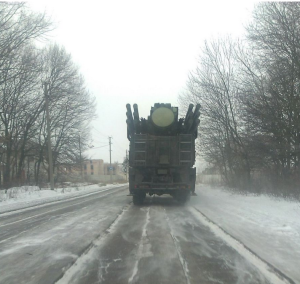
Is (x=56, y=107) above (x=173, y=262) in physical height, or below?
above

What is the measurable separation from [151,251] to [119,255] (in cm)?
64

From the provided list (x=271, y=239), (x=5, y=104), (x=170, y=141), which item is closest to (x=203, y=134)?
(x=170, y=141)

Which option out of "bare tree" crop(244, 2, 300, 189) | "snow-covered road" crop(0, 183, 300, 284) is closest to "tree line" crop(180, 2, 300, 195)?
"bare tree" crop(244, 2, 300, 189)

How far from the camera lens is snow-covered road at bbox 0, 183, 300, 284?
4.86 m

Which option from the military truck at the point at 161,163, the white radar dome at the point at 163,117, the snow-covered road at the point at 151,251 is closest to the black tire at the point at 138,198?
the military truck at the point at 161,163

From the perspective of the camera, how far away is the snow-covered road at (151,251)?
4.86 m

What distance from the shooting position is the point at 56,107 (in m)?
33.8

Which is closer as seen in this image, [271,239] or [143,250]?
[143,250]

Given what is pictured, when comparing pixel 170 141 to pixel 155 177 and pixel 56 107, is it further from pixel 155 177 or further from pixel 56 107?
pixel 56 107

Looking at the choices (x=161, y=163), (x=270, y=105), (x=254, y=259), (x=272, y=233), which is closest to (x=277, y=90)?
(x=270, y=105)

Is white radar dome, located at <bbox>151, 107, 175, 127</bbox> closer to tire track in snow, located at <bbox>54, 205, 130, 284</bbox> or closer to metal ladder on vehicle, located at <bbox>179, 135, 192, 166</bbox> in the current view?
metal ladder on vehicle, located at <bbox>179, 135, 192, 166</bbox>

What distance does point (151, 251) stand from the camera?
6.29 metres

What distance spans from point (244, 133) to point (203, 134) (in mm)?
7525

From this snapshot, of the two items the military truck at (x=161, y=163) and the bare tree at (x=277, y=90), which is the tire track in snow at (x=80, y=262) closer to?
the military truck at (x=161, y=163)
